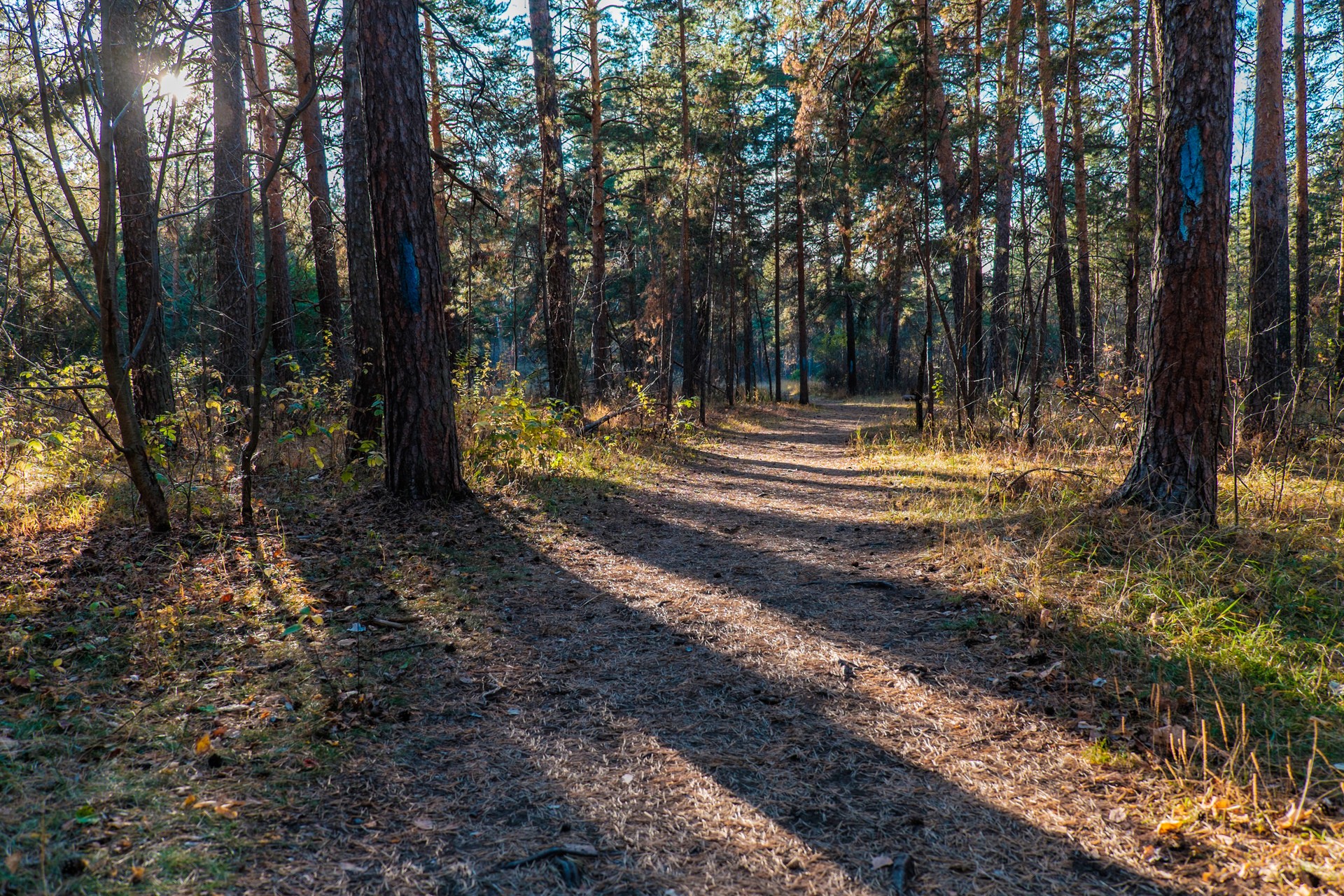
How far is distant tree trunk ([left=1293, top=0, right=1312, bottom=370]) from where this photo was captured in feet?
43.2

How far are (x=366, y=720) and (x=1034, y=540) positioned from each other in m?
4.38

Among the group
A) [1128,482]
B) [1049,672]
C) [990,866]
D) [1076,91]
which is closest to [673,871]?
[990,866]

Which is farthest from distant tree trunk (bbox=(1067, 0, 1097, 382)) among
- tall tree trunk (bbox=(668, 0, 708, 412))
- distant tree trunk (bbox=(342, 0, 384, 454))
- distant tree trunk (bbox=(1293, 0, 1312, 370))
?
distant tree trunk (bbox=(342, 0, 384, 454))

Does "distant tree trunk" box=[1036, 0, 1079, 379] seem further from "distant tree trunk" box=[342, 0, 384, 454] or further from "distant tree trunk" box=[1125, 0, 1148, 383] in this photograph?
"distant tree trunk" box=[342, 0, 384, 454]

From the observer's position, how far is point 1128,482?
4.98 meters

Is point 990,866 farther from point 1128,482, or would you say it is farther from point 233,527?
point 233,527

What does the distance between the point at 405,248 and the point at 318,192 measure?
19.6 ft

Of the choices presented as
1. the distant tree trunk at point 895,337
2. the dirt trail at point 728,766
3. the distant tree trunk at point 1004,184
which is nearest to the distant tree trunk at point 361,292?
the dirt trail at point 728,766

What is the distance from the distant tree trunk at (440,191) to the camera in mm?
9067

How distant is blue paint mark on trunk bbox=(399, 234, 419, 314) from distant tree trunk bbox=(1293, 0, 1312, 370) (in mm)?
15507

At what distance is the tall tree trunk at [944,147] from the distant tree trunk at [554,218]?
555 cm

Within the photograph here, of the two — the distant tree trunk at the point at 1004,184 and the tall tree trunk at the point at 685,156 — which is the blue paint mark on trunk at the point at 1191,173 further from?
the tall tree trunk at the point at 685,156

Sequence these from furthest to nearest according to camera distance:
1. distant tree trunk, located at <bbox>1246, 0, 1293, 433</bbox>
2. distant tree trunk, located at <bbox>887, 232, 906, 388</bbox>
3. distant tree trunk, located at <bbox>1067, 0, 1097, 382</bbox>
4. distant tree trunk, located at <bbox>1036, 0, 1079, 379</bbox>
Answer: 1. distant tree trunk, located at <bbox>887, 232, 906, 388</bbox>
2. distant tree trunk, located at <bbox>1036, 0, 1079, 379</bbox>
3. distant tree trunk, located at <bbox>1067, 0, 1097, 382</bbox>
4. distant tree trunk, located at <bbox>1246, 0, 1293, 433</bbox>

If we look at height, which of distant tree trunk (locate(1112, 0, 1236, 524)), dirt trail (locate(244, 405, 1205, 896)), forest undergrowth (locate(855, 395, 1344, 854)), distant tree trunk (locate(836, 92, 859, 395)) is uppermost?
distant tree trunk (locate(836, 92, 859, 395))
